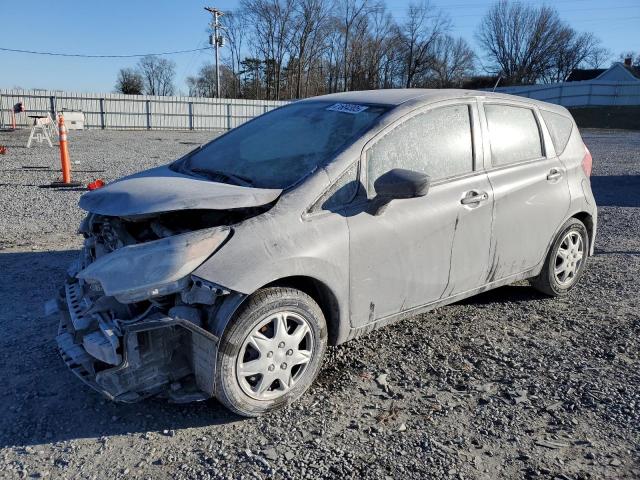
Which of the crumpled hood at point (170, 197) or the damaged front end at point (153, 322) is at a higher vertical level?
the crumpled hood at point (170, 197)

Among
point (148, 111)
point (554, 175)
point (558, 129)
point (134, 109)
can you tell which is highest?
point (134, 109)

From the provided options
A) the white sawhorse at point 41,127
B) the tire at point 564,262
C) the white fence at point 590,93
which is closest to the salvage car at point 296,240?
the tire at point 564,262

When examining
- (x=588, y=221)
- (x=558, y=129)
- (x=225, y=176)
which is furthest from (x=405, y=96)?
(x=588, y=221)

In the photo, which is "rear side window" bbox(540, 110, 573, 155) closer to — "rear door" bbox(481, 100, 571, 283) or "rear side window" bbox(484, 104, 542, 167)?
"rear door" bbox(481, 100, 571, 283)

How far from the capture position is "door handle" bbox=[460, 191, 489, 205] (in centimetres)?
378

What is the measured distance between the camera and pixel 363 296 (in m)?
3.30

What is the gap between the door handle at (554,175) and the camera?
4492 mm

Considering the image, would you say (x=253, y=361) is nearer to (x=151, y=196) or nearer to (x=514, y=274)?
(x=151, y=196)

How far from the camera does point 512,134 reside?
4.32m

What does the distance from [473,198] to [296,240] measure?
1489 millimetres

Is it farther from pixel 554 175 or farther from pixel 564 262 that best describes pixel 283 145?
pixel 564 262

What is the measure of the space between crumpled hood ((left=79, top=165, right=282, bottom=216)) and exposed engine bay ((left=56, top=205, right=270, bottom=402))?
0.15m

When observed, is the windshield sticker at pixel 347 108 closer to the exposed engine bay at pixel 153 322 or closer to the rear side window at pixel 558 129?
the exposed engine bay at pixel 153 322

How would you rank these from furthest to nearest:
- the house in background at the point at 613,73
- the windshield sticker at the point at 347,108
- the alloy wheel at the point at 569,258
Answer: the house in background at the point at 613,73
the alloy wheel at the point at 569,258
the windshield sticker at the point at 347,108
